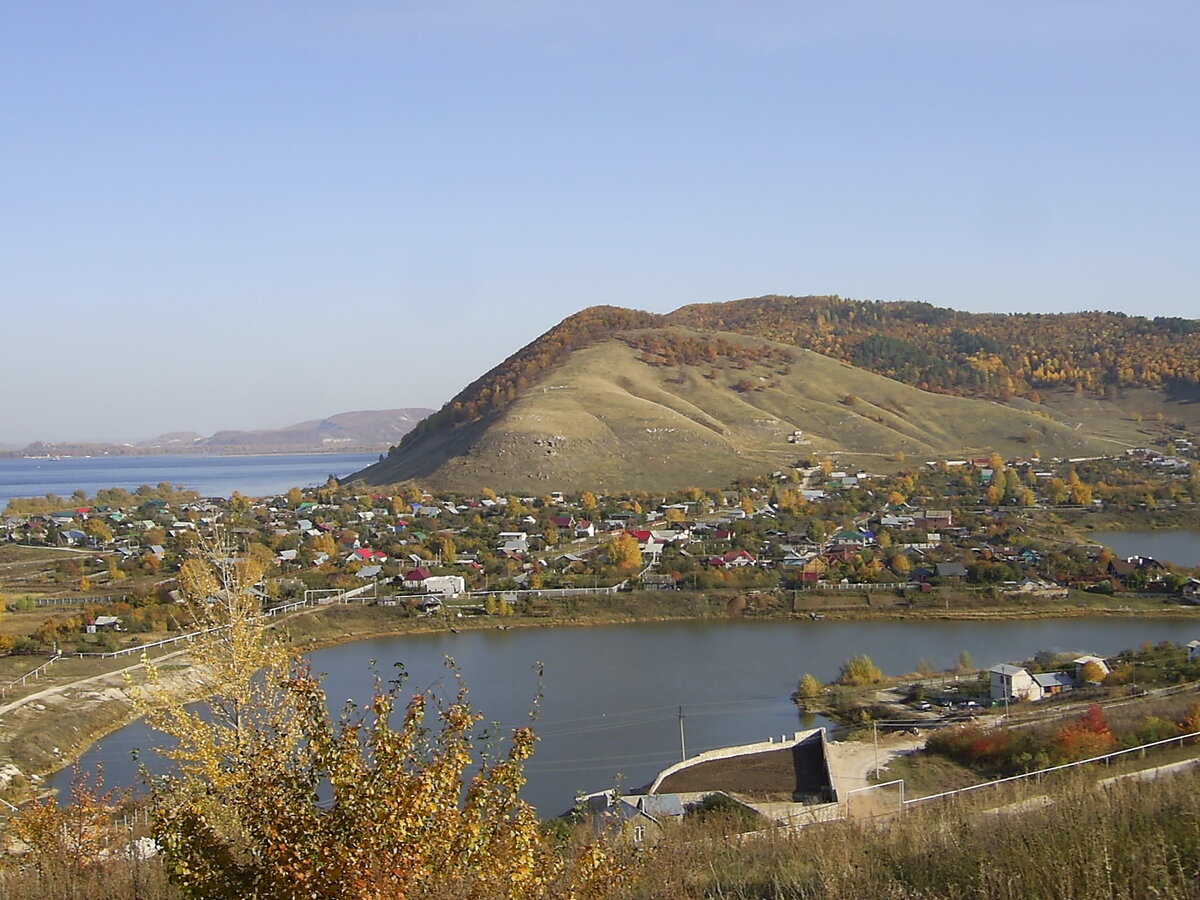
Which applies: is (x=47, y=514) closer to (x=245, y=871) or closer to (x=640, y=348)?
(x=640, y=348)

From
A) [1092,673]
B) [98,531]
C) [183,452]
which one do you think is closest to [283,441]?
[183,452]

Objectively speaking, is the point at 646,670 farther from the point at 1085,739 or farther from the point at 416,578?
the point at 416,578

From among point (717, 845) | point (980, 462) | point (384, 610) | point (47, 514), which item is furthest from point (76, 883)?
point (980, 462)

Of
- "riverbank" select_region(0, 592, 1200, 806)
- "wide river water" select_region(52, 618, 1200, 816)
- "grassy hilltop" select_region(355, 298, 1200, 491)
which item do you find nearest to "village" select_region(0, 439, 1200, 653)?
"riverbank" select_region(0, 592, 1200, 806)

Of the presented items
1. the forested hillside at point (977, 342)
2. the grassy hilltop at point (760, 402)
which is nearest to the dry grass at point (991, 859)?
the grassy hilltop at point (760, 402)

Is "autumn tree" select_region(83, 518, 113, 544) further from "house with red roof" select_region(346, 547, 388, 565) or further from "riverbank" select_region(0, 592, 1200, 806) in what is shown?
"riverbank" select_region(0, 592, 1200, 806)
